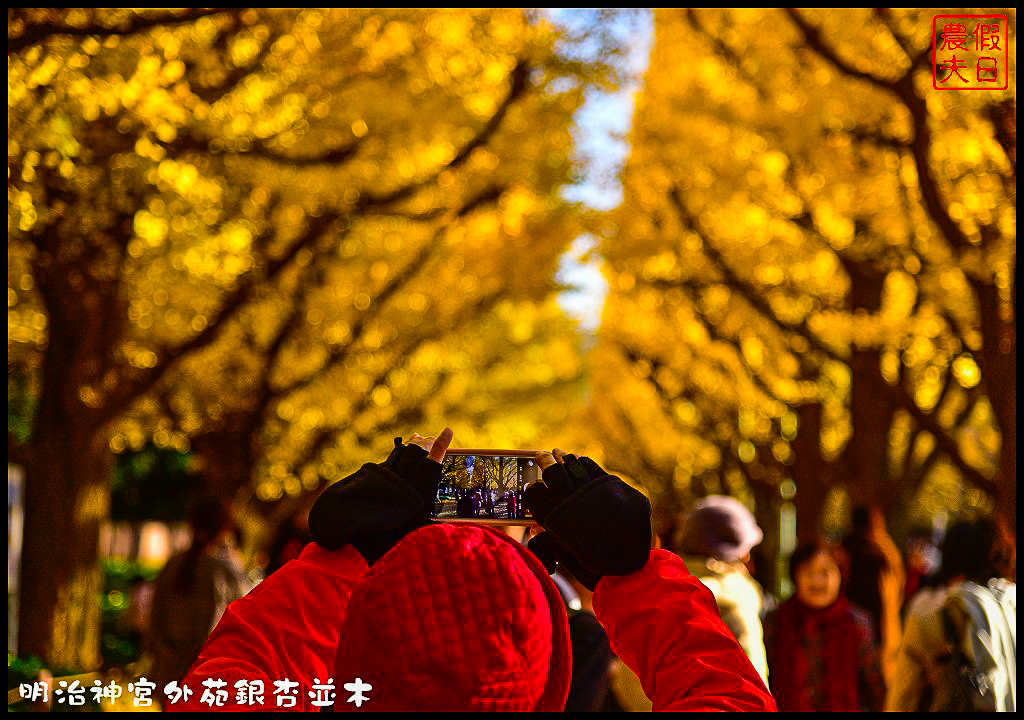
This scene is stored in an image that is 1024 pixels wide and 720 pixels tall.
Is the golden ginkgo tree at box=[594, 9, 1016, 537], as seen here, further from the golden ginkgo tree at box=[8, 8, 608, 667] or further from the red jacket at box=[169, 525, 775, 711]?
the red jacket at box=[169, 525, 775, 711]

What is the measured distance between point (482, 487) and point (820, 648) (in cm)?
344

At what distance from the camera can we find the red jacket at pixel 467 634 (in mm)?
1442

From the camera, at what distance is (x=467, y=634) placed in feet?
4.72

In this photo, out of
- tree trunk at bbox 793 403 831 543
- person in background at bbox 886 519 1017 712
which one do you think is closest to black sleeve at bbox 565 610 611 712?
person in background at bbox 886 519 1017 712

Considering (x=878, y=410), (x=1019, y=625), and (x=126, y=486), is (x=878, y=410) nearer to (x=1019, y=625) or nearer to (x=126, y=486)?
(x=1019, y=625)

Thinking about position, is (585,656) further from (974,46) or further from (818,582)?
(974,46)

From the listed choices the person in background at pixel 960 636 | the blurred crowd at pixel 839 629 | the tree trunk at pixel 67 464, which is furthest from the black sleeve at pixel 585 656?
the tree trunk at pixel 67 464

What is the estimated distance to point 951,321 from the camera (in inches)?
367

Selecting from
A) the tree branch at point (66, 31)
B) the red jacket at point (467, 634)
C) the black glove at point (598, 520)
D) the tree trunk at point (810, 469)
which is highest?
the tree branch at point (66, 31)

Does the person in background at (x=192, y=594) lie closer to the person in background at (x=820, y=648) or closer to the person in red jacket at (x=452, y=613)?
the person in background at (x=820, y=648)

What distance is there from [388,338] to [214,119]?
30.8 feet

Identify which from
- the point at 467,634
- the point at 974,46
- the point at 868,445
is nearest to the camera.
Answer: the point at 467,634

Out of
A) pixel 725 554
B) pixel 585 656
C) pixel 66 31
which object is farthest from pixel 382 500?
pixel 66 31

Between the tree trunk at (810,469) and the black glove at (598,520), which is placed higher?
the tree trunk at (810,469)
